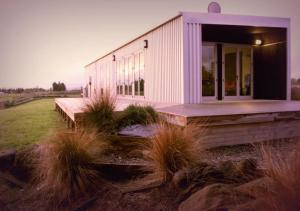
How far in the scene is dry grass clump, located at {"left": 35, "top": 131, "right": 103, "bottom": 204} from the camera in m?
3.14

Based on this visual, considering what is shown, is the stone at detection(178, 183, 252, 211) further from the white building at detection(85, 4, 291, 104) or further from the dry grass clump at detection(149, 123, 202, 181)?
the white building at detection(85, 4, 291, 104)

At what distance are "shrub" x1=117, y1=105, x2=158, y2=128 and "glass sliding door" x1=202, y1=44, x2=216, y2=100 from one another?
4.59 metres

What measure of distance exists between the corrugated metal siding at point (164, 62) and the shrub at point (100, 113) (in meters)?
1.86

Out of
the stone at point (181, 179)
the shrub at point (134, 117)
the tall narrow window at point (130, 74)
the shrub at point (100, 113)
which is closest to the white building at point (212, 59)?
the tall narrow window at point (130, 74)

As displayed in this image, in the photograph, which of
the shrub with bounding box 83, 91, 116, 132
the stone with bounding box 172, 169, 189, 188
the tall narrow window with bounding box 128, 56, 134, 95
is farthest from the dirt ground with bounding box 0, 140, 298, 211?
the tall narrow window with bounding box 128, 56, 134, 95

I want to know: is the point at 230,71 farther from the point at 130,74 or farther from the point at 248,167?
the point at 248,167

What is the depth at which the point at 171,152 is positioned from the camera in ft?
10.2

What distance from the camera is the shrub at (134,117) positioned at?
526cm

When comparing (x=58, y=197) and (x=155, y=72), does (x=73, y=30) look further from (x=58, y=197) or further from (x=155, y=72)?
(x=58, y=197)

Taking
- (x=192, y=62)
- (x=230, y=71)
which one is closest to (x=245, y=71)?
(x=230, y=71)

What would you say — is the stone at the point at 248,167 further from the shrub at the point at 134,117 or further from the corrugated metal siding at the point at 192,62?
the corrugated metal siding at the point at 192,62

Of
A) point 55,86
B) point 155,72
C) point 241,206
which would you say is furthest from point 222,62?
point 55,86

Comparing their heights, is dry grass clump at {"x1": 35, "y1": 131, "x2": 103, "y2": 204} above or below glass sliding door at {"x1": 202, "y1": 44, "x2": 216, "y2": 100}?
below

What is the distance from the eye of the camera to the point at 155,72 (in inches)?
378
